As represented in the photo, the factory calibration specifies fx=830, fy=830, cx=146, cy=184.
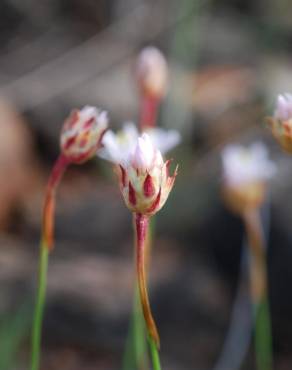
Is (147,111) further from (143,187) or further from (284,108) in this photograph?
(143,187)

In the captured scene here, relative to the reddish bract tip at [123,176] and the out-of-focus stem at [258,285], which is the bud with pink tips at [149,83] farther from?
the reddish bract tip at [123,176]

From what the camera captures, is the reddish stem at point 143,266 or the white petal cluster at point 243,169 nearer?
the reddish stem at point 143,266

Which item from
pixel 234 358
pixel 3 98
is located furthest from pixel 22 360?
pixel 3 98

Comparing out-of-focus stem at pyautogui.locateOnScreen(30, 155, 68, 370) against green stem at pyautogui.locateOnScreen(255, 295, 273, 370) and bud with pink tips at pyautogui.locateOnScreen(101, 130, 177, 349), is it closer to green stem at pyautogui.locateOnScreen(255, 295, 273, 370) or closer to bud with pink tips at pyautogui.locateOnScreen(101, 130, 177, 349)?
→ bud with pink tips at pyautogui.locateOnScreen(101, 130, 177, 349)

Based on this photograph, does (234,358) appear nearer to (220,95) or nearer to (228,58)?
(220,95)

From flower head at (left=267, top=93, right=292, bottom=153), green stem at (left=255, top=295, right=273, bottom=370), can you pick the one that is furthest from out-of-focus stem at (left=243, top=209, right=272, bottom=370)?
flower head at (left=267, top=93, right=292, bottom=153)

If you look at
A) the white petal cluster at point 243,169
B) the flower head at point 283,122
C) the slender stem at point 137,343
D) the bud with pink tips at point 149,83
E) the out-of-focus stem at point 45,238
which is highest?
the bud with pink tips at point 149,83

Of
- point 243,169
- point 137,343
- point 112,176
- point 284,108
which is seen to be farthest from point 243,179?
point 112,176

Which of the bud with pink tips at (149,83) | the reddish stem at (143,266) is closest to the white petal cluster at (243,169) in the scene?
the bud with pink tips at (149,83)
